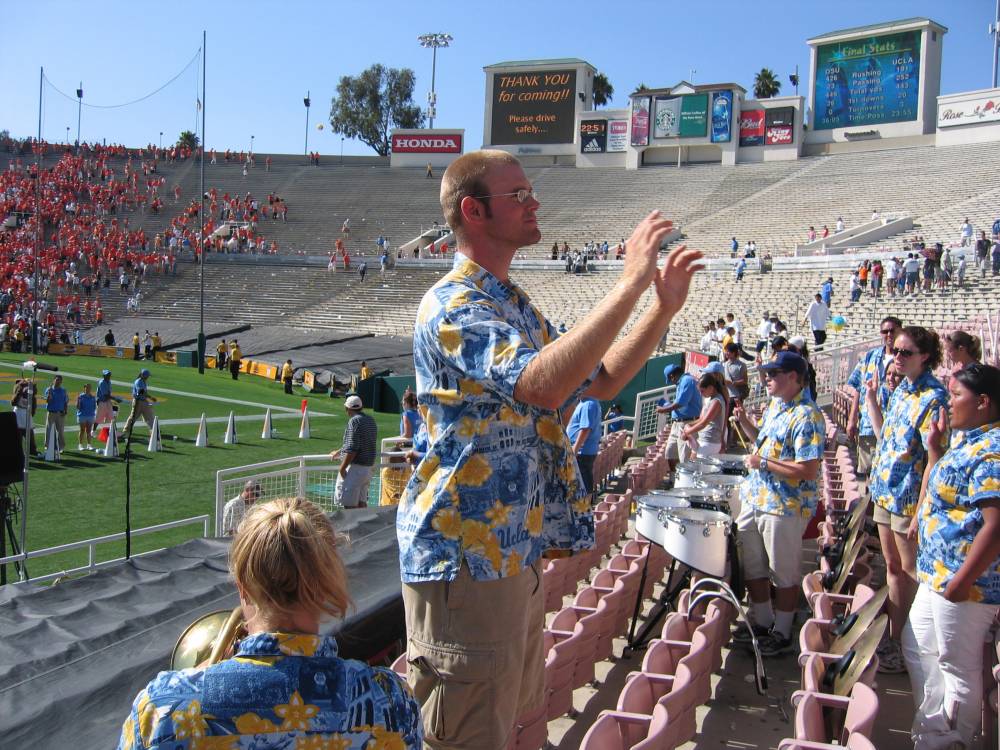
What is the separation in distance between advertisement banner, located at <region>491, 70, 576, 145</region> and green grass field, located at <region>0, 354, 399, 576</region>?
1274 inches

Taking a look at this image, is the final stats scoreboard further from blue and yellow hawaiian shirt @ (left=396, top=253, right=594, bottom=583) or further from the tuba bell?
the tuba bell

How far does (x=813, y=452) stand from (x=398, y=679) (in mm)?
3679

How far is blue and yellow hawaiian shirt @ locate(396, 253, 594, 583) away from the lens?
1997 mm

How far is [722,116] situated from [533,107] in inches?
429

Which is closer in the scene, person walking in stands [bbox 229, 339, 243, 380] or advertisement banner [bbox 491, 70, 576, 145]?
person walking in stands [bbox 229, 339, 243, 380]

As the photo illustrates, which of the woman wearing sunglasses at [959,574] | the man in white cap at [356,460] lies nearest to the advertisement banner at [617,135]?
the man in white cap at [356,460]

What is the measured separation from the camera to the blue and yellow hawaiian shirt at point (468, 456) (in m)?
2.00

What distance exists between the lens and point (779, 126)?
47.3 m

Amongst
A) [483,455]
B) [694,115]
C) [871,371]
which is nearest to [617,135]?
[694,115]

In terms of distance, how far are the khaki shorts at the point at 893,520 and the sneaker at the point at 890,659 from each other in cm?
68

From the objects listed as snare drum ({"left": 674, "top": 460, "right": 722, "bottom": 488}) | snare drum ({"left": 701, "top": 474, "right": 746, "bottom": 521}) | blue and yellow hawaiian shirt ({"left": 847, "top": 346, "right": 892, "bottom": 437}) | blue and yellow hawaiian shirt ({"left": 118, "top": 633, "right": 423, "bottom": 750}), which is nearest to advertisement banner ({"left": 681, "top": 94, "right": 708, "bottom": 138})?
blue and yellow hawaiian shirt ({"left": 847, "top": 346, "right": 892, "bottom": 437})

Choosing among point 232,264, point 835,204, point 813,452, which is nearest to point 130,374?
point 232,264

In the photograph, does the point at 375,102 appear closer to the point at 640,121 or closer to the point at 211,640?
the point at 640,121

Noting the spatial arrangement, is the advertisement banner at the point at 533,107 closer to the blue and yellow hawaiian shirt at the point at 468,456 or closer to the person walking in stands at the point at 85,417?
the person walking in stands at the point at 85,417
